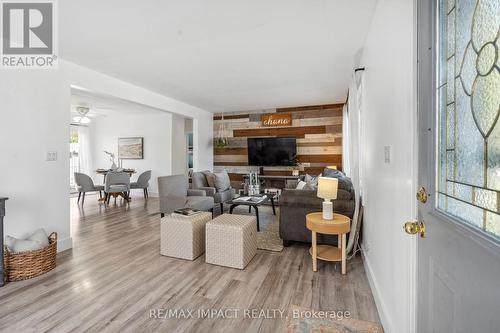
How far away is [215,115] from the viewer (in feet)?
23.7

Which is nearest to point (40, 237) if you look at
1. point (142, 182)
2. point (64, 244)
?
point (64, 244)

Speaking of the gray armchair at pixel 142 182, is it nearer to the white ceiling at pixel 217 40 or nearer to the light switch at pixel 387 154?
the white ceiling at pixel 217 40

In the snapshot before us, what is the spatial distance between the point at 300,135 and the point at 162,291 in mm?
5052

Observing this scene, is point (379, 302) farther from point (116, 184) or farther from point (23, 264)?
point (116, 184)

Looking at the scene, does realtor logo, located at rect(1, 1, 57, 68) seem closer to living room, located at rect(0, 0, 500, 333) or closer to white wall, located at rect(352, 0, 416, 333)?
living room, located at rect(0, 0, 500, 333)

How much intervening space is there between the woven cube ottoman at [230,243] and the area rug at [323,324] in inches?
34.0

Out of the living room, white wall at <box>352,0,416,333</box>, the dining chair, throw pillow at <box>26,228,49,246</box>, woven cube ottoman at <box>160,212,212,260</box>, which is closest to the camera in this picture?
the living room

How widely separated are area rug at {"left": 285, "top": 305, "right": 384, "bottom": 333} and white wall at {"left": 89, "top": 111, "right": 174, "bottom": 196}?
19.7 feet

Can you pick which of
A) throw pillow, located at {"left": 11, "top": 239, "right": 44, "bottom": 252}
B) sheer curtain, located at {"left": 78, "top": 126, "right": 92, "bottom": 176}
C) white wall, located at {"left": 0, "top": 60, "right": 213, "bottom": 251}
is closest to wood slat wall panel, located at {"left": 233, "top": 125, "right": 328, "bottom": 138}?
white wall, located at {"left": 0, "top": 60, "right": 213, "bottom": 251}

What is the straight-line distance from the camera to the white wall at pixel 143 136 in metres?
7.07

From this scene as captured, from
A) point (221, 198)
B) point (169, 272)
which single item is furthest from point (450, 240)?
point (221, 198)

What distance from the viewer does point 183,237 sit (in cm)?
277

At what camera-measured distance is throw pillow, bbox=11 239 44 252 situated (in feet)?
7.66

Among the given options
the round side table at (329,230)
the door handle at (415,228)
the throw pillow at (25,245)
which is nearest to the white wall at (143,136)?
the throw pillow at (25,245)
